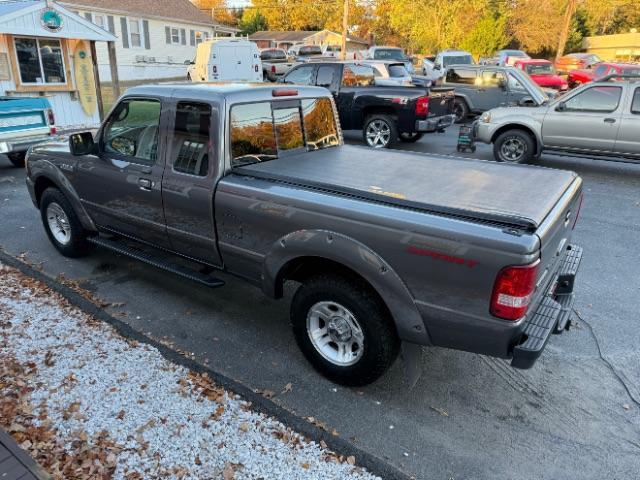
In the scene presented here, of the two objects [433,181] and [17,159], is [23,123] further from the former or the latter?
[433,181]

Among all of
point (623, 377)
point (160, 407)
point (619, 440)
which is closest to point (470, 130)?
point (623, 377)

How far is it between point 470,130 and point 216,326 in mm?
8246

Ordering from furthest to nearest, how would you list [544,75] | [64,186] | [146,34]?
1. [146,34]
2. [544,75]
3. [64,186]

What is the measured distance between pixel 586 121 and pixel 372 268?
818 cm

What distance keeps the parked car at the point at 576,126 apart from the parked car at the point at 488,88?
154 inches

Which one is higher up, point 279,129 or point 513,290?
point 279,129

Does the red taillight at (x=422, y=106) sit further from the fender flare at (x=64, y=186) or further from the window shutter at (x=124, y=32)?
the window shutter at (x=124, y=32)

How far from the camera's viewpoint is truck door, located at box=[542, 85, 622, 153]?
29.4 feet

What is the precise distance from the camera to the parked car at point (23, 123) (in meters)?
8.86

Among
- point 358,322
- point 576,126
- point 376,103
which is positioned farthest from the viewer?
point 376,103

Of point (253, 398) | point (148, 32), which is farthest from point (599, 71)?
point (148, 32)

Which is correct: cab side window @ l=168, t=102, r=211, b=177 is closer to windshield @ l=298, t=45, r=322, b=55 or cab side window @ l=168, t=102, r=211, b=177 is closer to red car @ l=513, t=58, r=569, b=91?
red car @ l=513, t=58, r=569, b=91

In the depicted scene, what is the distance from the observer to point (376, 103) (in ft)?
36.4

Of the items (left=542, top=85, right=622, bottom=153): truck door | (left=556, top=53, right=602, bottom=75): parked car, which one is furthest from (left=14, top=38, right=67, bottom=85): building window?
(left=556, top=53, right=602, bottom=75): parked car
